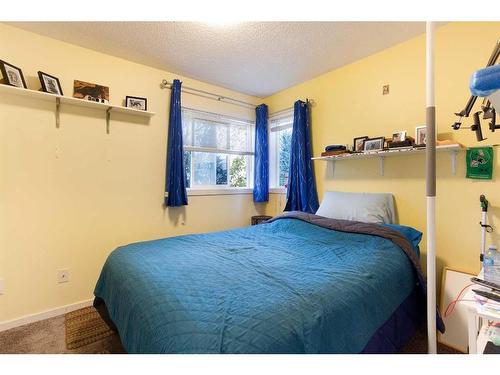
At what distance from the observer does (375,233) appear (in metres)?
1.78

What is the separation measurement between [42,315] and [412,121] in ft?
11.8

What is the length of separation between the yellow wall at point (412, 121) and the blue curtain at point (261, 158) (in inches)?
29.5

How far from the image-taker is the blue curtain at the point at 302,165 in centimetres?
285

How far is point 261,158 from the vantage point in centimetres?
339

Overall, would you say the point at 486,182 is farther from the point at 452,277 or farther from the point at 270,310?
the point at 270,310

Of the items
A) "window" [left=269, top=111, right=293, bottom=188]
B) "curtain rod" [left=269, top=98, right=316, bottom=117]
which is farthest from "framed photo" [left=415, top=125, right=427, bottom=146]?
"window" [left=269, top=111, right=293, bottom=188]

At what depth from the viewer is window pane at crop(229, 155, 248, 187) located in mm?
3435

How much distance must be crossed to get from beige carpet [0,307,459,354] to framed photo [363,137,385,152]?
148 cm

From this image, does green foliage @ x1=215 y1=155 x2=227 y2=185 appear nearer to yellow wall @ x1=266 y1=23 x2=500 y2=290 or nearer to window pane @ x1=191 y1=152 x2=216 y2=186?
window pane @ x1=191 y1=152 x2=216 y2=186

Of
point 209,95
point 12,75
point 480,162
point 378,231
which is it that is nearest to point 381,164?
point 480,162

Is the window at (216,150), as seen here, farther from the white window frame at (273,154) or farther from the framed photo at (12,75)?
the framed photo at (12,75)

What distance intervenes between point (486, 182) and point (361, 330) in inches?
59.0

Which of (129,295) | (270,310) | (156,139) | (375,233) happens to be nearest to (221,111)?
(156,139)

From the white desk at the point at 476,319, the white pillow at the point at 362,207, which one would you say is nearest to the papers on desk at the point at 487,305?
the white desk at the point at 476,319
